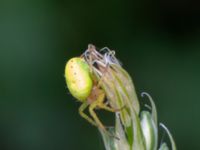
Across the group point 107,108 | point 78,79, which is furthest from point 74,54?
point 78,79

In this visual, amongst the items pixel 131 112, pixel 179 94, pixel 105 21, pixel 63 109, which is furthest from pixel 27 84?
pixel 131 112

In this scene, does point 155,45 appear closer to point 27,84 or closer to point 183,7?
point 183,7

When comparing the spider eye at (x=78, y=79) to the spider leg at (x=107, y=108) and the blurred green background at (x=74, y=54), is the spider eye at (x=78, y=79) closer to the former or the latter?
the spider leg at (x=107, y=108)

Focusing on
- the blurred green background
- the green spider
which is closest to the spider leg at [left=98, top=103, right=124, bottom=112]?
the green spider

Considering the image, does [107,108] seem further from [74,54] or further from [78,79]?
[74,54]

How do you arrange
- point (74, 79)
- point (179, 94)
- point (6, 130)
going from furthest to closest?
1. point (179, 94)
2. point (6, 130)
3. point (74, 79)

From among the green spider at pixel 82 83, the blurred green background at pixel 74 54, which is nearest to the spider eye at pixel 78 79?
the green spider at pixel 82 83
